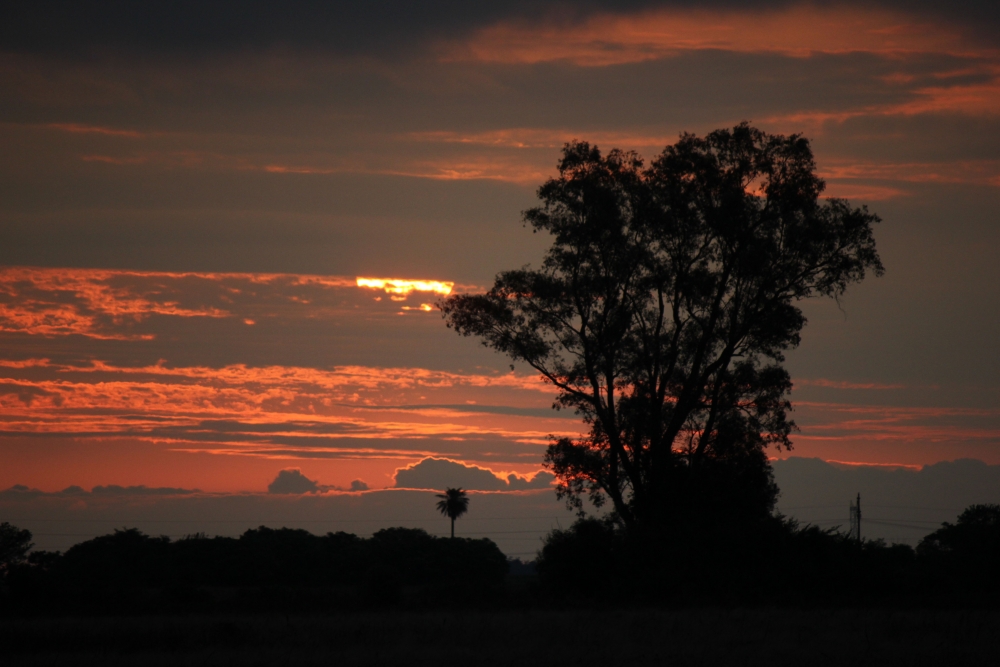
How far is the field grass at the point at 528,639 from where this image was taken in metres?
21.0

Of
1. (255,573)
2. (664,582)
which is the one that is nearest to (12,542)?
(255,573)

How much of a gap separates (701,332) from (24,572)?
29011 mm

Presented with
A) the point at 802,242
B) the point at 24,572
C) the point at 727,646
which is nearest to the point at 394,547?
the point at 24,572

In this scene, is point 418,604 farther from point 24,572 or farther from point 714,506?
point 24,572

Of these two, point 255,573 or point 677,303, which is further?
point 255,573

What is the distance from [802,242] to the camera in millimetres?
36156

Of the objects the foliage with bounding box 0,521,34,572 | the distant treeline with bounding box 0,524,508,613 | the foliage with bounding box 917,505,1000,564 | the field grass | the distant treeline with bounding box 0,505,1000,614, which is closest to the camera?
the field grass

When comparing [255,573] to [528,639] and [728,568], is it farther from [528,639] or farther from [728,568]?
[528,639]

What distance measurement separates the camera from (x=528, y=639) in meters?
24.0

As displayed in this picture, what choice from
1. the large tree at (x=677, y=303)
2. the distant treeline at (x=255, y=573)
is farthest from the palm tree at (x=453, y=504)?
the large tree at (x=677, y=303)

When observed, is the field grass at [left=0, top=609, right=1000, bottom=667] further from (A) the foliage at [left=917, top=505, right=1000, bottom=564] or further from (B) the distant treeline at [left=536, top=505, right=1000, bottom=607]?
(A) the foliage at [left=917, top=505, right=1000, bottom=564]

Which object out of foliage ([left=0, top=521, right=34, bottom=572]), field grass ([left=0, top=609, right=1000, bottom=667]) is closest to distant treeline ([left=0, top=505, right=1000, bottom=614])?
field grass ([left=0, top=609, right=1000, bottom=667])

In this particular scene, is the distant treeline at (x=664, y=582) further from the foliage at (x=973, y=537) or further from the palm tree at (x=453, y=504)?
the palm tree at (x=453, y=504)

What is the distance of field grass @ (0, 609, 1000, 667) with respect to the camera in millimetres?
20984
